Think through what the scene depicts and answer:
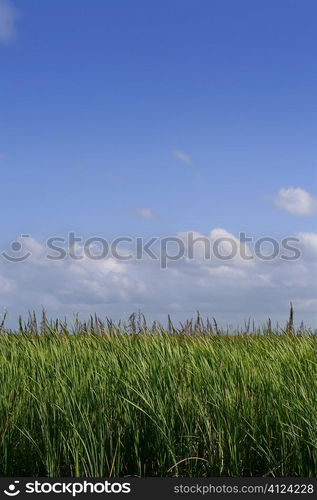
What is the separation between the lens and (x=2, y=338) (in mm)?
8852

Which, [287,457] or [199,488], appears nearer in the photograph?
[199,488]

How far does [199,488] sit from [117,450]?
2.30 ft

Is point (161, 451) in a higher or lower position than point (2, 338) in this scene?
lower

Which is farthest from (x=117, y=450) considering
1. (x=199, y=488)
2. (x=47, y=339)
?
(x=47, y=339)

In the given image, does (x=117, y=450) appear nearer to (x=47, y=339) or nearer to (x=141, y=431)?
(x=141, y=431)

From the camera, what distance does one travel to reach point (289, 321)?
11086mm

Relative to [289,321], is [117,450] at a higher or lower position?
lower

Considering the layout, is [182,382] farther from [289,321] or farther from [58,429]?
[289,321]

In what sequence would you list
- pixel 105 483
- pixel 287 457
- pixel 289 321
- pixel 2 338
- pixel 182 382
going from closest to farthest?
pixel 105 483 → pixel 287 457 → pixel 182 382 → pixel 2 338 → pixel 289 321

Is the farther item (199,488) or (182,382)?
(182,382)

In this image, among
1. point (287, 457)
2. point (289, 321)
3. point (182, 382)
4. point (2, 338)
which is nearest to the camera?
point (287, 457)

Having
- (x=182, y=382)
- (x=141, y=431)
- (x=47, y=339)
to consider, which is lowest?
(x=141, y=431)

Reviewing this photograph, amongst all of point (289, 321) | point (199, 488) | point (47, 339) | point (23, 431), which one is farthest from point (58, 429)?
point (289, 321)

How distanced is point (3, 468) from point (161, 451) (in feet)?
3.93
